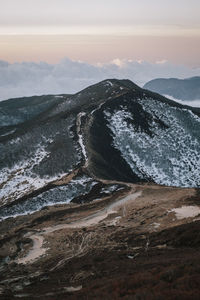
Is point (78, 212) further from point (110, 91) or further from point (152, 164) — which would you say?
point (110, 91)

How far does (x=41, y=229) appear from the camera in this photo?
2047 inches

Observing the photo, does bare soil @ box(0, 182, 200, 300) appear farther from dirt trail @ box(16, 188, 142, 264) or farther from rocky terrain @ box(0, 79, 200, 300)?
rocky terrain @ box(0, 79, 200, 300)

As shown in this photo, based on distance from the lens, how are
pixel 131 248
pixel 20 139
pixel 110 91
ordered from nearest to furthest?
pixel 131 248
pixel 20 139
pixel 110 91

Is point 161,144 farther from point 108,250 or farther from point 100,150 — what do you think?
point 108,250

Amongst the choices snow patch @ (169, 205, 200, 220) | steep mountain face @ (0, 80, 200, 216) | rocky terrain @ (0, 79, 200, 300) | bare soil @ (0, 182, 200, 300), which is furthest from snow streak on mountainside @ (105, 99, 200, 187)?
snow patch @ (169, 205, 200, 220)

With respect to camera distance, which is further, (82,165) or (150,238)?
(82,165)

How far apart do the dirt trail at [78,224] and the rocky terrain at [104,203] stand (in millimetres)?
177

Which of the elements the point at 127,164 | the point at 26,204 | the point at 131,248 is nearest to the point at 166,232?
the point at 131,248

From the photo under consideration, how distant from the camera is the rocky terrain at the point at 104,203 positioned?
981 inches

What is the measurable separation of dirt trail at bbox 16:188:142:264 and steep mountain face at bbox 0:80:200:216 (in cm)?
1027

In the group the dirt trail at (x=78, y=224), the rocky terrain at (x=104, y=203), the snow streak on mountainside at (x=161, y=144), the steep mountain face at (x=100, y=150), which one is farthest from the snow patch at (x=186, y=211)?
the snow streak on mountainside at (x=161, y=144)

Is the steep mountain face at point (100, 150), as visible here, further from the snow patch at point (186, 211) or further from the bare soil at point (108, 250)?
the snow patch at point (186, 211)

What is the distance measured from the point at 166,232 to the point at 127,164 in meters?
66.8

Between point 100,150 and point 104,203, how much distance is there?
4514 centimetres
